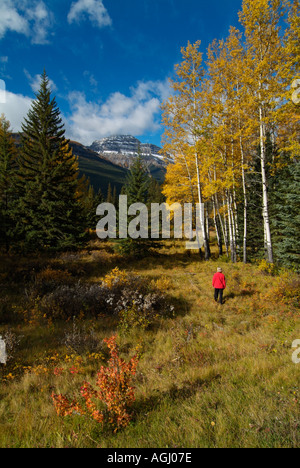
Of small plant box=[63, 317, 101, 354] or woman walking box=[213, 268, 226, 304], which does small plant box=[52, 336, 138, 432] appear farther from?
woman walking box=[213, 268, 226, 304]

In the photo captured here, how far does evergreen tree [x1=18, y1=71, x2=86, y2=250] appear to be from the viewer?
15945 mm

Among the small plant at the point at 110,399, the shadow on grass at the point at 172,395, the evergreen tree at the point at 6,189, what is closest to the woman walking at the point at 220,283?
the shadow on grass at the point at 172,395

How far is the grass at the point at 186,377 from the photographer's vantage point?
296 centimetres

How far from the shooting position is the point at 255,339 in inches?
242

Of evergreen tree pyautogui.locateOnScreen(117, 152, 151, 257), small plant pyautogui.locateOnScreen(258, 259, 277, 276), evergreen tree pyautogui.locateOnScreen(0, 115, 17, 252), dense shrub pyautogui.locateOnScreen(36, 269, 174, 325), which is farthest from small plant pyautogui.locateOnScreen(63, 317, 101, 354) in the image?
evergreen tree pyautogui.locateOnScreen(0, 115, 17, 252)

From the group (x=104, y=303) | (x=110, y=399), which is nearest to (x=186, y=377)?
(x=110, y=399)

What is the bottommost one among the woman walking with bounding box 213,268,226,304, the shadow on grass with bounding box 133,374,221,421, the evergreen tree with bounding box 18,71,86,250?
the shadow on grass with bounding box 133,374,221,421

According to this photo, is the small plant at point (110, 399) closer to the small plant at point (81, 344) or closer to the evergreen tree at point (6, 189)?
the small plant at point (81, 344)

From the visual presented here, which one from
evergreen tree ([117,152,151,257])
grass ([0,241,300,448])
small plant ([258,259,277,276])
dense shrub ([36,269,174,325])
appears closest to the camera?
grass ([0,241,300,448])

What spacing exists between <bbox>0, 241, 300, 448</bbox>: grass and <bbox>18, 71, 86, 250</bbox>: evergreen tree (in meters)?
6.54

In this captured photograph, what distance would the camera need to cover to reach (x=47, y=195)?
54.1 feet

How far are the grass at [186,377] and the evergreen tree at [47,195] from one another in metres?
6.54

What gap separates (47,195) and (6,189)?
4410mm

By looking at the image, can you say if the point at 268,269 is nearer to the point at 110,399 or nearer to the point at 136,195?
the point at 110,399
